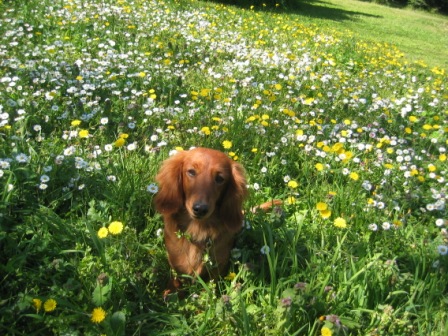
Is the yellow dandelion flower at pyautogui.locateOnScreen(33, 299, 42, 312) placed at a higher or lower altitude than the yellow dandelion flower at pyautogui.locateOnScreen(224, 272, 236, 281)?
higher

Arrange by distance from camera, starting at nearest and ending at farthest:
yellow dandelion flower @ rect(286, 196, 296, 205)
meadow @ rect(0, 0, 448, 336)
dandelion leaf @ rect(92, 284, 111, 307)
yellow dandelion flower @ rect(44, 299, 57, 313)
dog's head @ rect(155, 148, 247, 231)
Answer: yellow dandelion flower @ rect(44, 299, 57, 313)
dandelion leaf @ rect(92, 284, 111, 307)
meadow @ rect(0, 0, 448, 336)
dog's head @ rect(155, 148, 247, 231)
yellow dandelion flower @ rect(286, 196, 296, 205)

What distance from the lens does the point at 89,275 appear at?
6.25ft

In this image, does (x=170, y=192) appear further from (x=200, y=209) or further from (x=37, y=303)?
(x=37, y=303)

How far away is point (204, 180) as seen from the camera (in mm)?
2057

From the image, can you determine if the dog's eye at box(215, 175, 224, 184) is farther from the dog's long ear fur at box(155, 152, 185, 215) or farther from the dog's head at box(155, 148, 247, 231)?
the dog's long ear fur at box(155, 152, 185, 215)

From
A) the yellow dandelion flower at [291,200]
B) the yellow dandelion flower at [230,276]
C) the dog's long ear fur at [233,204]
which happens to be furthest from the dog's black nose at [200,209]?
the yellow dandelion flower at [291,200]

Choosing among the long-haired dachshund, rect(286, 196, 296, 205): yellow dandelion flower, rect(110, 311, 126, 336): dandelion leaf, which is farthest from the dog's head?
rect(110, 311, 126, 336): dandelion leaf

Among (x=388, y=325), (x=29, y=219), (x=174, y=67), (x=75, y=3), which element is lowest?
(x=388, y=325)

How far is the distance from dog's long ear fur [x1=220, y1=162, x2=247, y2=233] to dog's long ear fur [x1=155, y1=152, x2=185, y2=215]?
254 millimetres

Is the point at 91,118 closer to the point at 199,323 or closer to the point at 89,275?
the point at 89,275

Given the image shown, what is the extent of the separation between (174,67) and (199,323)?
3.41 metres

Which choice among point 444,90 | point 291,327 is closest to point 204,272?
point 291,327

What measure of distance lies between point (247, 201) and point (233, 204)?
1.90ft

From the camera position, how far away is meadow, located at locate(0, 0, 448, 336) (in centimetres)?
190
